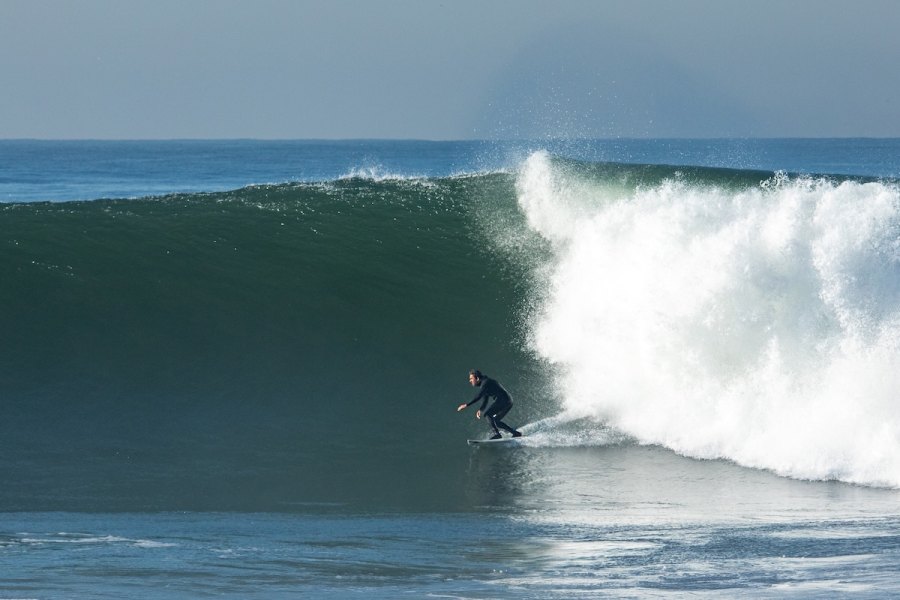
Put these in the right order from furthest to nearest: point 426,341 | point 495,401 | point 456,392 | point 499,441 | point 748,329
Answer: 1. point 426,341
2. point 456,392
3. point 748,329
4. point 495,401
5. point 499,441

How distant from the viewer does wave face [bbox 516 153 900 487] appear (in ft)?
38.3

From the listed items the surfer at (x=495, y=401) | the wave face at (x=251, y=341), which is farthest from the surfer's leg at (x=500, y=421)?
the wave face at (x=251, y=341)

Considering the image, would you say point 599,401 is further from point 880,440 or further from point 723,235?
point 880,440

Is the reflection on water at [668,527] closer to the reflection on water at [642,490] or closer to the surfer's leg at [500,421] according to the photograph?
the reflection on water at [642,490]

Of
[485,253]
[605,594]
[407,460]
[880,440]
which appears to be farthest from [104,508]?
[485,253]

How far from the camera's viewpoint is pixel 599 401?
44.1ft

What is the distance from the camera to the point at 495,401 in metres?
12.8

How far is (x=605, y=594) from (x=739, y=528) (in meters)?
2.19

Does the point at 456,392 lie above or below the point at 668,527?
above

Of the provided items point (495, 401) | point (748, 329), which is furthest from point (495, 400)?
point (748, 329)

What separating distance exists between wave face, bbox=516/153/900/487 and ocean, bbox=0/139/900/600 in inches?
1.3

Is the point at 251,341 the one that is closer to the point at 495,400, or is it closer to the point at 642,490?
the point at 495,400

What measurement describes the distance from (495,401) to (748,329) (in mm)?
2988

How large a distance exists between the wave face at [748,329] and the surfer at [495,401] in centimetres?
105
